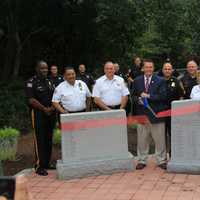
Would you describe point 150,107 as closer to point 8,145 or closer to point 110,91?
point 110,91

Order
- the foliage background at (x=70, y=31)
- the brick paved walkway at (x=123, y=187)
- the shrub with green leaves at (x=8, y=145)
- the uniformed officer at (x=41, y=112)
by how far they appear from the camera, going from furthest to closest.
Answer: the foliage background at (x=70, y=31)
the shrub with green leaves at (x=8, y=145)
the uniformed officer at (x=41, y=112)
the brick paved walkway at (x=123, y=187)

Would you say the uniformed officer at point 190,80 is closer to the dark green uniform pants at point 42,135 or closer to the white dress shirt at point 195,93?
the white dress shirt at point 195,93

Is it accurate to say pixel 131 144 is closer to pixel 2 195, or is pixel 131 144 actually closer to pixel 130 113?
pixel 130 113

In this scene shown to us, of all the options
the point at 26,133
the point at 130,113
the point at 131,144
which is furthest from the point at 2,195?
the point at 26,133

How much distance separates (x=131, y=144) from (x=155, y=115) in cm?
279

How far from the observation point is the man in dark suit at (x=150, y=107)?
871cm

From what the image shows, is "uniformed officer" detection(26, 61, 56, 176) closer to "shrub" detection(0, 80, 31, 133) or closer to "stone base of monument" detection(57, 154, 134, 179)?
"stone base of monument" detection(57, 154, 134, 179)

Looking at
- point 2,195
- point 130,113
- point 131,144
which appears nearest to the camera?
point 2,195

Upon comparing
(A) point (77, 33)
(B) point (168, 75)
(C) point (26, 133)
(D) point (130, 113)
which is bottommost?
(C) point (26, 133)

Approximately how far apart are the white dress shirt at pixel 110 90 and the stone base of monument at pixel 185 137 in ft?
3.05

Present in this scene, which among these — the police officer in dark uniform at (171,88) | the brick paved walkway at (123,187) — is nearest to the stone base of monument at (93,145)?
the brick paved walkway at (123,187)

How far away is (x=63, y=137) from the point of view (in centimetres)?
830

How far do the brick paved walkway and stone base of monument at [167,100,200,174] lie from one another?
0.17 metres

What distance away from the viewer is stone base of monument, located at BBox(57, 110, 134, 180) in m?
8.33
